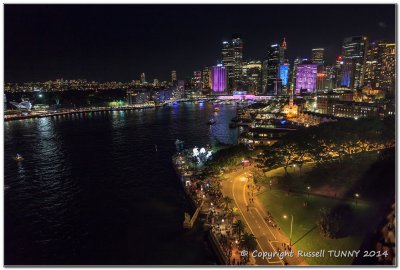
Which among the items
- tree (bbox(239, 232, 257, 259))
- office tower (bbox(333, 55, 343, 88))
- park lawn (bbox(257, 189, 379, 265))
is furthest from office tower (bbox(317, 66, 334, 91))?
tree (bbox(239, 232, 257, 259))

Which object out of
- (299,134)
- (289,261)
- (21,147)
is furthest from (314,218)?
(21,147)

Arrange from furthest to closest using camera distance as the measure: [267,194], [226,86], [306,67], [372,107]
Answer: [226,86], [306,67], [372,107], [267,194]

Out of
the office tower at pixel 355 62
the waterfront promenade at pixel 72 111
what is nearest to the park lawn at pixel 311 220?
the waterfront promenade at pixel 72 111

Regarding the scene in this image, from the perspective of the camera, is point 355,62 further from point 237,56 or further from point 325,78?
point 237,56

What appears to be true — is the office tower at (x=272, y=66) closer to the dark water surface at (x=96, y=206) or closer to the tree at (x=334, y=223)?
the dark water surface at (x=96, y=206)

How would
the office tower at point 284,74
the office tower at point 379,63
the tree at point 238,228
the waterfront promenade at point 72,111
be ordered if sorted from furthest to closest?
the office tower at point 284,74 < the office tower at point 379,63 < the waterfront promenade at point 72,111 < the tree at point 238,228

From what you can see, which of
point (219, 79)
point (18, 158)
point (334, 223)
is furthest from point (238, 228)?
point (219, 79)

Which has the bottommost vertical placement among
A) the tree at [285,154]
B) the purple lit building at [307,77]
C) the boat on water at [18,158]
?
the boat on water at [18,158]

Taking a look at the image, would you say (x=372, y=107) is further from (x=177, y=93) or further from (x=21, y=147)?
(x=177, y=93)
